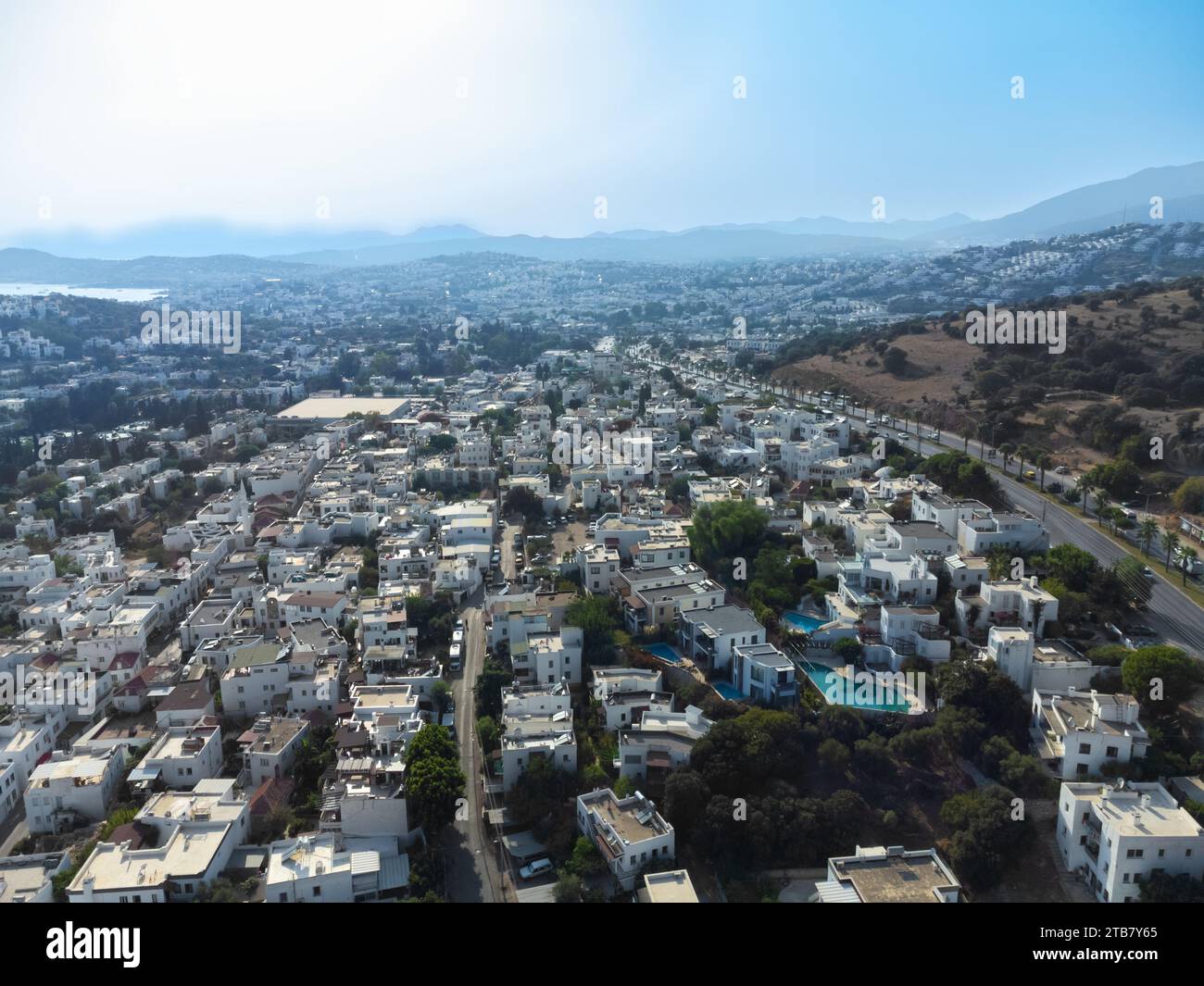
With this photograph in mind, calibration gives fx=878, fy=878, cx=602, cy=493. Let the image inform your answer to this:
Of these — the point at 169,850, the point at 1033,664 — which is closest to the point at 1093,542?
the point at 1033,664

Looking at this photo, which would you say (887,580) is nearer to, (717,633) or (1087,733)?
(717,633)

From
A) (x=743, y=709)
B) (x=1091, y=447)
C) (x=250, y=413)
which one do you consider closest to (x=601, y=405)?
(x=250, y=413)

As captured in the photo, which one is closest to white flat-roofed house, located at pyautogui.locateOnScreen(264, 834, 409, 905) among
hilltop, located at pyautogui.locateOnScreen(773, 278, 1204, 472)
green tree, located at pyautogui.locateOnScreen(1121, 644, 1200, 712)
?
green tree, located at pyautogui.locateOnScreen(1121, 644, 1200, 712)

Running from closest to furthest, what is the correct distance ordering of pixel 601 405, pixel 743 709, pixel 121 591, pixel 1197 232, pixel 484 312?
pixel 743 709
pixel 121 591
pixel 601 405
pixel 1197 232
pixel 484 312

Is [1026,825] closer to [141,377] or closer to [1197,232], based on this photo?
[141,377]

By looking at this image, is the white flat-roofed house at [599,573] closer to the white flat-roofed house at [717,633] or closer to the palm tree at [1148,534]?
the white flat-roofed house at [717,633]

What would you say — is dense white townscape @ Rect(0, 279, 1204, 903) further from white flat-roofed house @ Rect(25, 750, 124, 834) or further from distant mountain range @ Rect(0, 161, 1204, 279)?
distant mountain range @ Rect(0, 161, 1204, 279)
